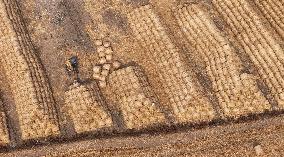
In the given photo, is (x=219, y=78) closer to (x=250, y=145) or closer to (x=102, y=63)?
(x=250, y=145)

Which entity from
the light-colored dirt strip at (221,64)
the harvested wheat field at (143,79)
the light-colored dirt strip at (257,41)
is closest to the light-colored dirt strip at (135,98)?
the harvested wheat field at (143,79)

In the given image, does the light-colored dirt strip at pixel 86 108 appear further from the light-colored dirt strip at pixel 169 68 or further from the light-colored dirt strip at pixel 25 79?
the light-colored dirt strip at pixel 169 68

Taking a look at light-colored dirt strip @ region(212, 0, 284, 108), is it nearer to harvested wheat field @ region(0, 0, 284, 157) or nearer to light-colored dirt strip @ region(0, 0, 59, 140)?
harvested wheat field @ region(0, 0, 284, 157)

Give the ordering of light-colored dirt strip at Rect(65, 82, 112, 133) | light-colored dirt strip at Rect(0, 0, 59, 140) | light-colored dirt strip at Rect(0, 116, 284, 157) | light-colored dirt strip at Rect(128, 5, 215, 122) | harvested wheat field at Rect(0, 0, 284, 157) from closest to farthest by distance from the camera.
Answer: light-colored dirt strip at Rect(0, 116, 284, 157), harvested wheat field at Rect(0, 0, 284, 157), light-colored dirt strip at Rect(128, 5, 215, 122), light-colored dirt strip at Rect(65, 82, 112, 133), light-colored dirt strip at Rect(0, 0, 59, 140)

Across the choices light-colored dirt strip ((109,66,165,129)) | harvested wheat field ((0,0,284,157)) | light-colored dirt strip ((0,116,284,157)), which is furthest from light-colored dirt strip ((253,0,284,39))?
light-colored dirt strip ((109,66,165,129))

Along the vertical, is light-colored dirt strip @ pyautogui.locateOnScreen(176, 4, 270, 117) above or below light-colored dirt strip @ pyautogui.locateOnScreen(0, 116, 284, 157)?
above

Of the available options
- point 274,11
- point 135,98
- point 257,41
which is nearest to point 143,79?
point 135,98
